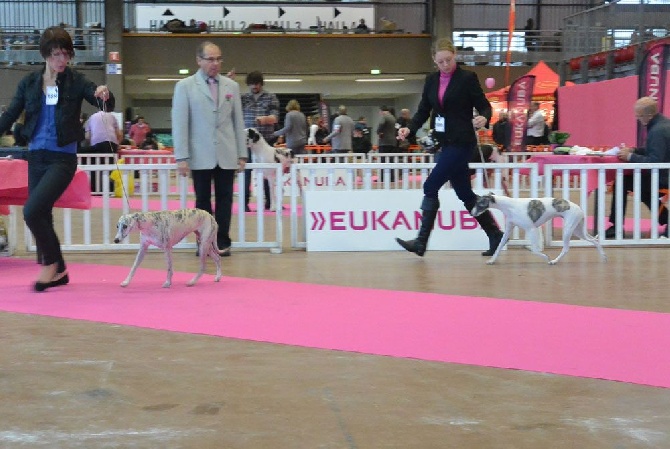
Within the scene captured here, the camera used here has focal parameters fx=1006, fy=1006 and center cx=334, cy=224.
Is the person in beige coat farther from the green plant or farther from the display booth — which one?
the display booth

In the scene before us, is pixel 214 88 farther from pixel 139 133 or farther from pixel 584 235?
pixel 139 133

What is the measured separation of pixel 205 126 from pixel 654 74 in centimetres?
755

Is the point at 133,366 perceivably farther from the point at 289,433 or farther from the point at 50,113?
the point at 50,113

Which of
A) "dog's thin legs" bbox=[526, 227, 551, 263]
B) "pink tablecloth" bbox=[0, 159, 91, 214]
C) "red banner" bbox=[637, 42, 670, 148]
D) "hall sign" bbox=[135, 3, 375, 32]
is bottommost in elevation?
"dog's thin legs" bbox=[526, 227, 551, 263]

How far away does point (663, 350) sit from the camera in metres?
4.17

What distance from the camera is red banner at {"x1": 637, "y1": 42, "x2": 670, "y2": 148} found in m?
12.4

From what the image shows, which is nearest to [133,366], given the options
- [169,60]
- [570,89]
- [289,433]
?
[289,433]

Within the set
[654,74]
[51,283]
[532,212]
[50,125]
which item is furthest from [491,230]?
[654,74]

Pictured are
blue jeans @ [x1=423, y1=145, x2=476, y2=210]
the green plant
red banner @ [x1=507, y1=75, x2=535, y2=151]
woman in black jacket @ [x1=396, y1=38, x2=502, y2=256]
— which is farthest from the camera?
red banner @ [x1=507, y1=75, x2=535, y2=151]

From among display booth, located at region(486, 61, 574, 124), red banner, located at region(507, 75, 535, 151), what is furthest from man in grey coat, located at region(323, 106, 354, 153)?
display booth, located at region(486, 61, 574, 124)

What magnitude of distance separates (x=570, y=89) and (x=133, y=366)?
1512 centimetres

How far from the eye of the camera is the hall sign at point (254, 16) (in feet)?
84.7

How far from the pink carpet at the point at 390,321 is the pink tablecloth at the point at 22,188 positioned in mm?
795

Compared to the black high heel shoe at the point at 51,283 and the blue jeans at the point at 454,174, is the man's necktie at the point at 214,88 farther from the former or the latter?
the black high heel shoe at the point at 51,283
